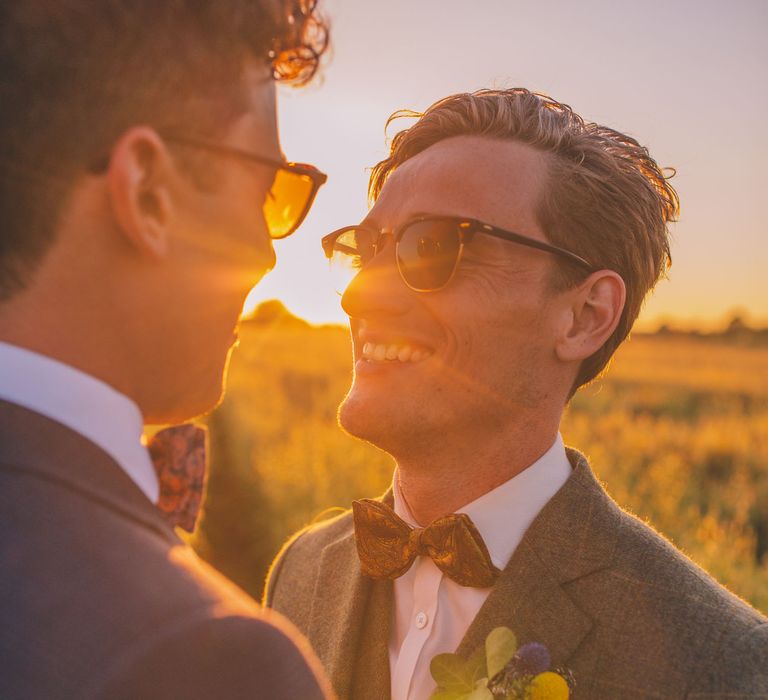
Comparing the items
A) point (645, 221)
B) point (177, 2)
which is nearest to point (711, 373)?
point (645, 221)

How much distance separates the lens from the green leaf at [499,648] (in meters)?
1.93

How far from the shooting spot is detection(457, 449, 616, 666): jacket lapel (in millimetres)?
2115

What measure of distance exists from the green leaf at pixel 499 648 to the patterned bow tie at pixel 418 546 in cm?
30

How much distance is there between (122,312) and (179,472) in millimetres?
448

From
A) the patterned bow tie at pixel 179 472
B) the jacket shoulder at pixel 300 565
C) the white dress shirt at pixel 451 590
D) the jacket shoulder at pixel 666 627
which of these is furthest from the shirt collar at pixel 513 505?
the patterned bow tie at pixel 179 472

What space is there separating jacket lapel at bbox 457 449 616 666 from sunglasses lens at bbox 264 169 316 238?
123 cm

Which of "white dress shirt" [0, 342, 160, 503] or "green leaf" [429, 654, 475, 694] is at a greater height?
"white dress shirt" [0, 342, 160, 503]

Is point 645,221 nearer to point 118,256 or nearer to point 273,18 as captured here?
point 273,18

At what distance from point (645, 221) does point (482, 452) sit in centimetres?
110

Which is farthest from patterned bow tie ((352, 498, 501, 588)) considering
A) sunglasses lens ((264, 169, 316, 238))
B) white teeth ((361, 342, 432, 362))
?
sunglasses lens ((264, 169, 316, 238))

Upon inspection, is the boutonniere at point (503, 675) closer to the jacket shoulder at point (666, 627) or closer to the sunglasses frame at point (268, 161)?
the jacket shoulder at point (666, 627)

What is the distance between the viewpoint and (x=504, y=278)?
260 centimetres

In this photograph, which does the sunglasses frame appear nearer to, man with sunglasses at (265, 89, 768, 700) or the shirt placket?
man with sunglasses at (265, 89, 768, 700)

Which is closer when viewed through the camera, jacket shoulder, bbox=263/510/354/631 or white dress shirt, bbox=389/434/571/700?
white dress shirt, bbox=389/434/571/700
